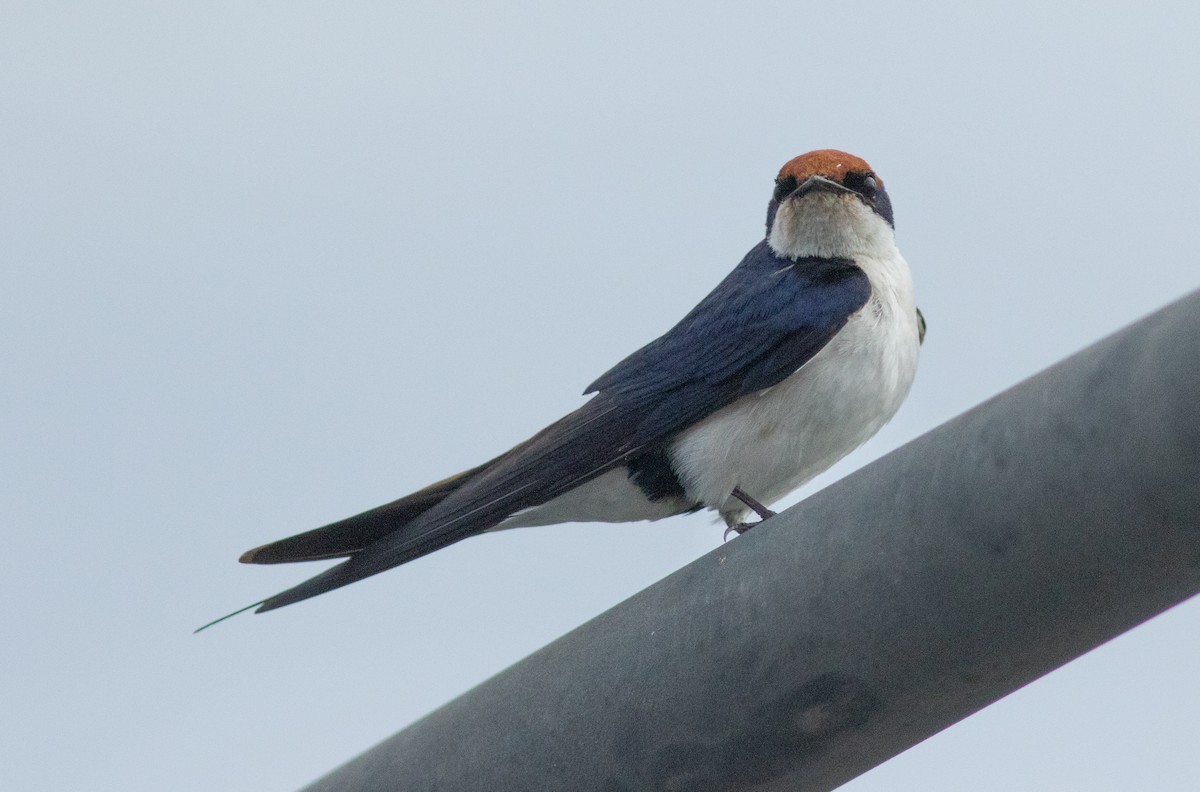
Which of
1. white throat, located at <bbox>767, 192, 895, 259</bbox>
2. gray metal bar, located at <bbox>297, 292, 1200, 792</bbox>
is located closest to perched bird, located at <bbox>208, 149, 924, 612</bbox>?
white throat, located at <bbox>767, 192, 895, 259</bbox>

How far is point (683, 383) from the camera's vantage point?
2.59 meters

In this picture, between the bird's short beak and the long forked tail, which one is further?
the bird's short beak

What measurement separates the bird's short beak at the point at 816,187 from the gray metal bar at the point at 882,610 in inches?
65.6

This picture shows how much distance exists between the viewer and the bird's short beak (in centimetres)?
295

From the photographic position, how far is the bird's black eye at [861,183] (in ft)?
9.98

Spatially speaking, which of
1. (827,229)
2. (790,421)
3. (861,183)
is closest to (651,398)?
(790,421)

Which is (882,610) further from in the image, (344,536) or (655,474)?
(655,474)

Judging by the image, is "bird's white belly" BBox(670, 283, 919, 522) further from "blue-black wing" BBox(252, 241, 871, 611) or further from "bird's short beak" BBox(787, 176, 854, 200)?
"bird's short beak" BBox(787, 176, 854, 200)

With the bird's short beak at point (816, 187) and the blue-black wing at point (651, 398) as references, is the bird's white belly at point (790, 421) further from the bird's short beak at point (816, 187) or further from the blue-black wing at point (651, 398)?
the bird's short beak at point (816, 187)

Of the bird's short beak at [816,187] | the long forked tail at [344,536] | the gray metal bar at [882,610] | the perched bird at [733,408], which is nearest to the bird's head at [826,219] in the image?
the bird's short beak at [816,187]

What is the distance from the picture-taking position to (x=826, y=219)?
2953 millimetres

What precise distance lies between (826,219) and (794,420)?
1.86ft

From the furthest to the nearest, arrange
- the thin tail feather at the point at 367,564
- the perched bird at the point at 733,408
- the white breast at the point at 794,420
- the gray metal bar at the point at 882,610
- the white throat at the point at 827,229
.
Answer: the white throat at the point at 827,229
the white breast at the point at 794,420
the perched bird at the point at 733,408
the thin tail feather at the point at 367,564
the gray metal bar at the point at 882,610

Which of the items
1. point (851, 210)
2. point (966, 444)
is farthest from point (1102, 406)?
point (851, 210)
